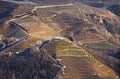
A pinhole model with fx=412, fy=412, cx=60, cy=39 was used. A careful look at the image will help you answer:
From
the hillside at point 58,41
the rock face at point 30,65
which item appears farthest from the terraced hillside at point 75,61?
the rock face at point 30,65

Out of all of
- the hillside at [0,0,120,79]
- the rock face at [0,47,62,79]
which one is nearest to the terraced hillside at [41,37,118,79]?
the hillside at [0,0,120,79]

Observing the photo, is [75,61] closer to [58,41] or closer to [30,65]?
[58,41]

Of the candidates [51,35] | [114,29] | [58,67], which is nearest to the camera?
[58,67]

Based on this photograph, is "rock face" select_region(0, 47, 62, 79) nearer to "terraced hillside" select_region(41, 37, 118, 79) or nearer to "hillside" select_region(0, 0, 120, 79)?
"hillside" select_region(0, 0, 120, 79)

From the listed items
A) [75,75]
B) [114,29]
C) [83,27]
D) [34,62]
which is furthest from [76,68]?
[114,29]

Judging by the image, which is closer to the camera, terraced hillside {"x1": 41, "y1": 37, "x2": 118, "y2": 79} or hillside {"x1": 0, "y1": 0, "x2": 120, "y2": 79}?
terraced hillside {"x1": 41, "y1": 37, "x2": 118, "y2": 79}

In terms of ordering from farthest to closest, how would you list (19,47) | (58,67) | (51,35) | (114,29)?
(114,29)
(51,35)
(19,47)
(58,67)

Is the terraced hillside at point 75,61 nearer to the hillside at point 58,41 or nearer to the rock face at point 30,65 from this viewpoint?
the hillside at point 58,41

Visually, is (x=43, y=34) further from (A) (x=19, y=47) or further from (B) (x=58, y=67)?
(B) (x=58, y=67)
